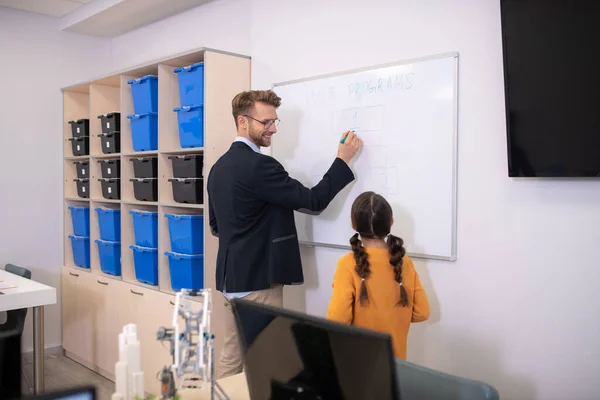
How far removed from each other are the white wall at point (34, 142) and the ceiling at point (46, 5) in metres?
0.10

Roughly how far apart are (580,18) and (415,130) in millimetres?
810

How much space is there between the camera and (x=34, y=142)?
446 centimetres

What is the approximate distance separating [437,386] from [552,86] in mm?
1165

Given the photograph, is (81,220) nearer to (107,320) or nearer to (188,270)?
(107,320)

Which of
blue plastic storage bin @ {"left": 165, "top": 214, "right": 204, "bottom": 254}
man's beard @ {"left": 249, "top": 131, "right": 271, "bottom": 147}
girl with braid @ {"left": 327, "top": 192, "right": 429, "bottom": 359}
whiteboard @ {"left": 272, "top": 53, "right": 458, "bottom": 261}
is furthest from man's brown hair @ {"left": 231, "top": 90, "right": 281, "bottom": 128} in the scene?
girl with braid @ {"left": 327, "top": 192, "right": 429, "bottom": 359}

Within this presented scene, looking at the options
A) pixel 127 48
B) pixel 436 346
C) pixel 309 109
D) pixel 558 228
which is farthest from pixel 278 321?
pixel 127 48

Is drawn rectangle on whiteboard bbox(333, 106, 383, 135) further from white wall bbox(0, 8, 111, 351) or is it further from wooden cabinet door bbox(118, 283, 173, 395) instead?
white wall bbox(0, 8, 111, 351)

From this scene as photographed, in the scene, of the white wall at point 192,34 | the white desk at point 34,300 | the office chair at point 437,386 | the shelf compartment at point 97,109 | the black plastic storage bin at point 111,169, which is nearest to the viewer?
the office chair at point 437,386

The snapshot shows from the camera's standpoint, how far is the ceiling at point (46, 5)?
416 cm

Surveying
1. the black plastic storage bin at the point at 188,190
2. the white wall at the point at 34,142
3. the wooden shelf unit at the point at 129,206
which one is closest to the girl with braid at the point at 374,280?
the wooden shelf unit at the point at 129,206

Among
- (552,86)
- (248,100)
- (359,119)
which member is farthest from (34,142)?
(552,86)

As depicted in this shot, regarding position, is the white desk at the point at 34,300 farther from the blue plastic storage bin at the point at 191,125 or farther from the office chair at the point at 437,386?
the office chair at the point at 437,386

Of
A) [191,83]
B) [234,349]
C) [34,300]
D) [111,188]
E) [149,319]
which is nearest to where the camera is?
[234,349]

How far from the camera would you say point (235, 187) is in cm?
267
